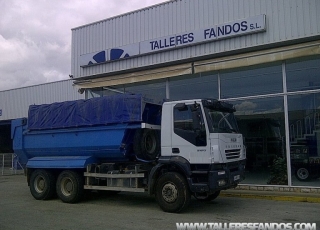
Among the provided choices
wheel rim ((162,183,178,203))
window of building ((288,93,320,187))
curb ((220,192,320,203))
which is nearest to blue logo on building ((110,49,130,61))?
window of building ((288,93,320,187))

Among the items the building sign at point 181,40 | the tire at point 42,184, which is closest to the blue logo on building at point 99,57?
the building sign at point 181,40

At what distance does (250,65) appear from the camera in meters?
13.1

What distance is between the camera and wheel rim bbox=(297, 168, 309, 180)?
12.3m

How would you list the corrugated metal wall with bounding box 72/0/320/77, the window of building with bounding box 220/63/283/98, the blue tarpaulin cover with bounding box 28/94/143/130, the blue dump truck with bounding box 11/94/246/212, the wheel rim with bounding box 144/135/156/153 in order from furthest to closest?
the window of building with bounding box 220/63/283/98
the corrugated metal wall with bounding box 72/0/320/77
the wheel rim with bounding box 144/135/156/153
the blue tarpaulin cover with bounding box 28/94/143/130
the blue dump truck with bounding box 11/94/246/212

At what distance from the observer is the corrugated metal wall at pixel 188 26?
12.1 m

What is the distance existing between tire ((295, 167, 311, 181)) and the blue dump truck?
299cm

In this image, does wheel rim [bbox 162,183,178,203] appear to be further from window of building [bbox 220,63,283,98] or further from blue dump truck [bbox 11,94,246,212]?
window of building [bbox 220,63,283,98]

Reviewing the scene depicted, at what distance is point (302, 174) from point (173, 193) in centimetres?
523

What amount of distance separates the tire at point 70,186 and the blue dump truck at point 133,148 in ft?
0.10

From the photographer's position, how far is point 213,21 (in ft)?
44.4

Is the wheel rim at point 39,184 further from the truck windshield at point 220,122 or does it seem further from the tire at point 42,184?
the truck windshield at point 220,122

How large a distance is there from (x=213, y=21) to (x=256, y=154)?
499cm

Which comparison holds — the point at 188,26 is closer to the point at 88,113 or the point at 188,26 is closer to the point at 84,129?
the point at 88,113

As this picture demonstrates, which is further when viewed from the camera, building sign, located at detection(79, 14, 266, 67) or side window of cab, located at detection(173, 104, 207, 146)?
building sign, located at detection(79, 14, 266, 67)
